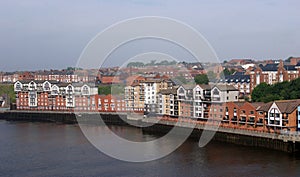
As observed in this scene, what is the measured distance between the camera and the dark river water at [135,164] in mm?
9406

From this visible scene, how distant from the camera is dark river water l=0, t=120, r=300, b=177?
9.41 metres

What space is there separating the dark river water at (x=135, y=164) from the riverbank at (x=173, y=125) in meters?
0.47

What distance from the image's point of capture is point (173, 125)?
16234 millimetres

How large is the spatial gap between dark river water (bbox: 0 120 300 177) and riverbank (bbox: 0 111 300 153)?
47 centimetres

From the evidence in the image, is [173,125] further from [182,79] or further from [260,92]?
[182,79]

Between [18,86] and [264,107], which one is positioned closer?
[264,107]

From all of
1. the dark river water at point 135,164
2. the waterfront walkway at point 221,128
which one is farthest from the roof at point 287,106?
the dark river water at point 135,164

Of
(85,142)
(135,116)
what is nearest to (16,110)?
(135,116)

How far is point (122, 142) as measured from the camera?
1347 centimetres

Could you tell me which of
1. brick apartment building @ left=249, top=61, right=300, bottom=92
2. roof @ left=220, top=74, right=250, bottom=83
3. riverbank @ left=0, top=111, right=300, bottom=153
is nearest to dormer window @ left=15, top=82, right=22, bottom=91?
riverbank @ left=0, top=111, right=300, bottom=153

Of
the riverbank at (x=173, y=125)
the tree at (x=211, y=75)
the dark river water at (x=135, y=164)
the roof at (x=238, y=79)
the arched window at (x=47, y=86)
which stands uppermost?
the tree at (x=211, y=75)

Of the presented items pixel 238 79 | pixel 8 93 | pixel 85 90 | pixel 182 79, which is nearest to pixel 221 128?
pixel 85 90

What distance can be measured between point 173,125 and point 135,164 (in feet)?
20.2

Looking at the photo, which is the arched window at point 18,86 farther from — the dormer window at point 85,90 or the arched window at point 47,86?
the dormer window at point 85,90
